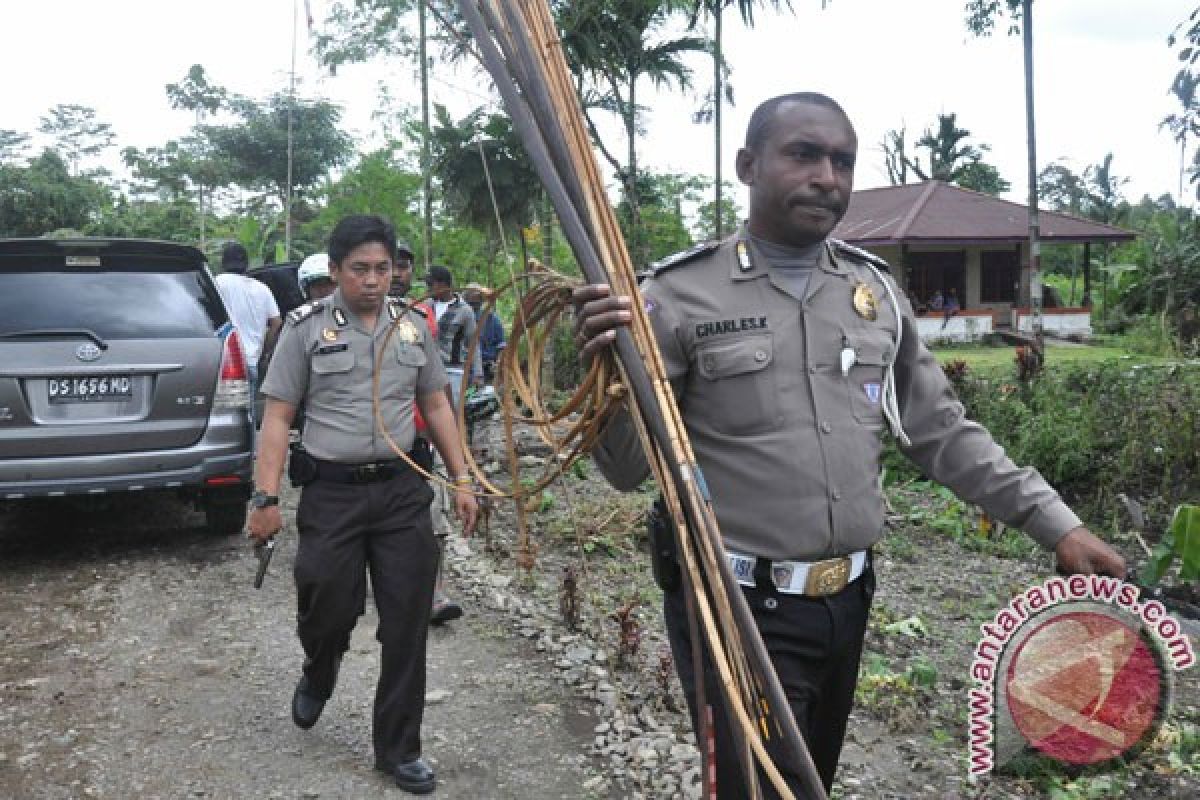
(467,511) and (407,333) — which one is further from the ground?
(407,333)

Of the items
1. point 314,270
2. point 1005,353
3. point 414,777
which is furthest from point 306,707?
point 1005,353

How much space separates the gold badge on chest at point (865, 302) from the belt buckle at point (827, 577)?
0.55 metres

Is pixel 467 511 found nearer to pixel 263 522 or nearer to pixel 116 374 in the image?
pixel 263 522

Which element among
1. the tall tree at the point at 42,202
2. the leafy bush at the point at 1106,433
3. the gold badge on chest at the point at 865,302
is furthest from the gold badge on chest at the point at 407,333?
the tall tree at the point at 42,202

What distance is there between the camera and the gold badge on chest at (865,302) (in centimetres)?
237

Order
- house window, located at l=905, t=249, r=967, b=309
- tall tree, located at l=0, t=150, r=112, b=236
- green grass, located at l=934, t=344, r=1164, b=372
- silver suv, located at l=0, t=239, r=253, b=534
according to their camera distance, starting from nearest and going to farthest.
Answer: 1. silver suv, located at l=0, t=239, r=253, b=534
2. green grass, located at l=934, t=344, r=1164, b=372
3. house window, located at l=905, t=249, r=967, b=309
4. tall tree, located at l=0, t=150, r=112, b=236

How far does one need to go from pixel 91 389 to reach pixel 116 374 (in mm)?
149

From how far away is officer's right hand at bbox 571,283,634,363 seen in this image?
1810mm

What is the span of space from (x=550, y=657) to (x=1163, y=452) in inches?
178

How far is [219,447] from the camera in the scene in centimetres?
601

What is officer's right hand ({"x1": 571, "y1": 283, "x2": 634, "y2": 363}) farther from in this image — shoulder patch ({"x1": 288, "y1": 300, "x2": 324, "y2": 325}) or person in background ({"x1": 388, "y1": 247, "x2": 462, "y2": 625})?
shoulder patch ({"x1": 288, "y1": 300, "x2": 324, "y2": 325})

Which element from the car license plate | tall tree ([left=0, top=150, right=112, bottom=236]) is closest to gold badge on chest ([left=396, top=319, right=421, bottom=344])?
the car license plate

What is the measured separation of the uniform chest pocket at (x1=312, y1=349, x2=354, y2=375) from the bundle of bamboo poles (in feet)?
6.16

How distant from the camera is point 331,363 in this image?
358cm
